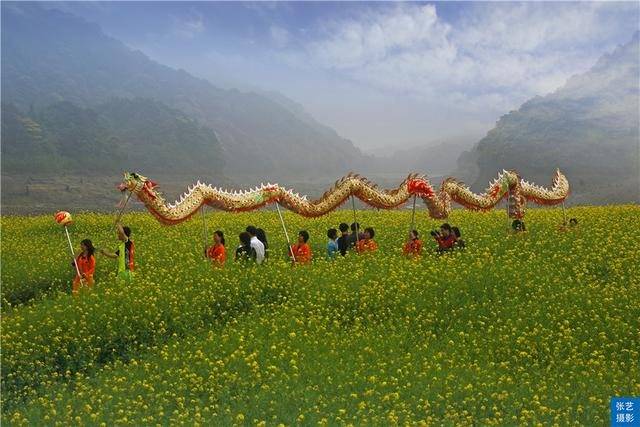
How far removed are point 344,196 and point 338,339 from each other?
806 centimetres

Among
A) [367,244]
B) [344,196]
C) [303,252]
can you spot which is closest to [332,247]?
[367,244]

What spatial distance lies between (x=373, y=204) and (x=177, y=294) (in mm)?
8078

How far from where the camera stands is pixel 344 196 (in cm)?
2205

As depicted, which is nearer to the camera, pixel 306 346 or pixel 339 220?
pixel 306 346

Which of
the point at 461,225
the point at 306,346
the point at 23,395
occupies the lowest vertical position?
the point at 23,395

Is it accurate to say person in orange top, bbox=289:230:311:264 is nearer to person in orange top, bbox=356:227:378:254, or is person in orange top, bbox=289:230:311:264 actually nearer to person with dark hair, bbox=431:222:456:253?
person in orange top, bbox=356:227:378:254

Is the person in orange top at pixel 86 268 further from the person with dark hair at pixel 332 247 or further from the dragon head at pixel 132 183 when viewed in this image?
the person with dark hair at pixel 332 247

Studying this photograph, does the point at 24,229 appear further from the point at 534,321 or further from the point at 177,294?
the point at 534,321

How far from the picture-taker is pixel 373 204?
22.2 metres

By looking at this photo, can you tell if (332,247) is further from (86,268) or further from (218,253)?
(86,268)

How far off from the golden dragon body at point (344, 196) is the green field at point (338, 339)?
190 cm

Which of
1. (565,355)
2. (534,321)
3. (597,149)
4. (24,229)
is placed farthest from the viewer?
(597,149)

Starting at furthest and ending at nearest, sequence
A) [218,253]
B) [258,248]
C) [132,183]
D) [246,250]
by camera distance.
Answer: [246,250], [258,248], [218,253], [132,183]

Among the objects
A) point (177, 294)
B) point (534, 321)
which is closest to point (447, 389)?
point (534, 321)
